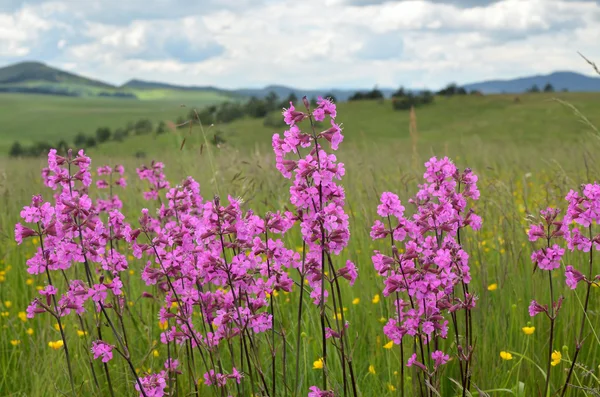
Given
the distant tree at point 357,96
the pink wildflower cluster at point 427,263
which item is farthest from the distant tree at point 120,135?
the pink wildflower cluster at point 427,263

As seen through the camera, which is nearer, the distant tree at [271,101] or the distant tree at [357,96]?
the distant tree at [271,101]

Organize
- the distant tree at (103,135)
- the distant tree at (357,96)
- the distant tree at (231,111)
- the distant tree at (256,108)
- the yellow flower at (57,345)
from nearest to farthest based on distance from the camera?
the yellow flower at (57,345), the distant tree at (256,108), the distant tree at (231,111), the distant tree at (103,135), the distant tree at (357,96)

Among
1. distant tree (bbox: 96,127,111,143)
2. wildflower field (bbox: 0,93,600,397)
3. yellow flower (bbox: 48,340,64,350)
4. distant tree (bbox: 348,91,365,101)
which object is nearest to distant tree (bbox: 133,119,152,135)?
distant tree (bbox: 96,127,111,143)

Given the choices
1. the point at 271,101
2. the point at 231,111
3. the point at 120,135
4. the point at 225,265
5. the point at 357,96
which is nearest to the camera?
the point at 225,265

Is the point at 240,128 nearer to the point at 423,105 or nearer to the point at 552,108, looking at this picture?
the point at 423,105

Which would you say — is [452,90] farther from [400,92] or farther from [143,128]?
[143,128]

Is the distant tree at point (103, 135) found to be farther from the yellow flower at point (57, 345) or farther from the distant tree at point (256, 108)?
the yellow flower at point (57, 345)

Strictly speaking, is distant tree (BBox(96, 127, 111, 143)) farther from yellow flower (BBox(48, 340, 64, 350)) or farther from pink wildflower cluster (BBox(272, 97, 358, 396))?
pink wildflower cluster (BBox(272, 97, 358, 396))

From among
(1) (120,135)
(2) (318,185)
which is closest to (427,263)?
(2) (318,185)

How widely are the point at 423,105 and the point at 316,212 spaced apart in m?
40.6

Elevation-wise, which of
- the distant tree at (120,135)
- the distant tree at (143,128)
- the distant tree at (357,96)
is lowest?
the distant tree at (120,135)

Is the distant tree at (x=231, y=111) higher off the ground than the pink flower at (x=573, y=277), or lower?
higher

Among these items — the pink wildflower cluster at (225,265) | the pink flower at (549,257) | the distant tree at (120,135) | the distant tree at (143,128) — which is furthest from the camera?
the distant tree at (143,128)

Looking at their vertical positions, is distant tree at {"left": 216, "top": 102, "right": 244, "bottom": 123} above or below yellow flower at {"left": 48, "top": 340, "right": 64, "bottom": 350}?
above
